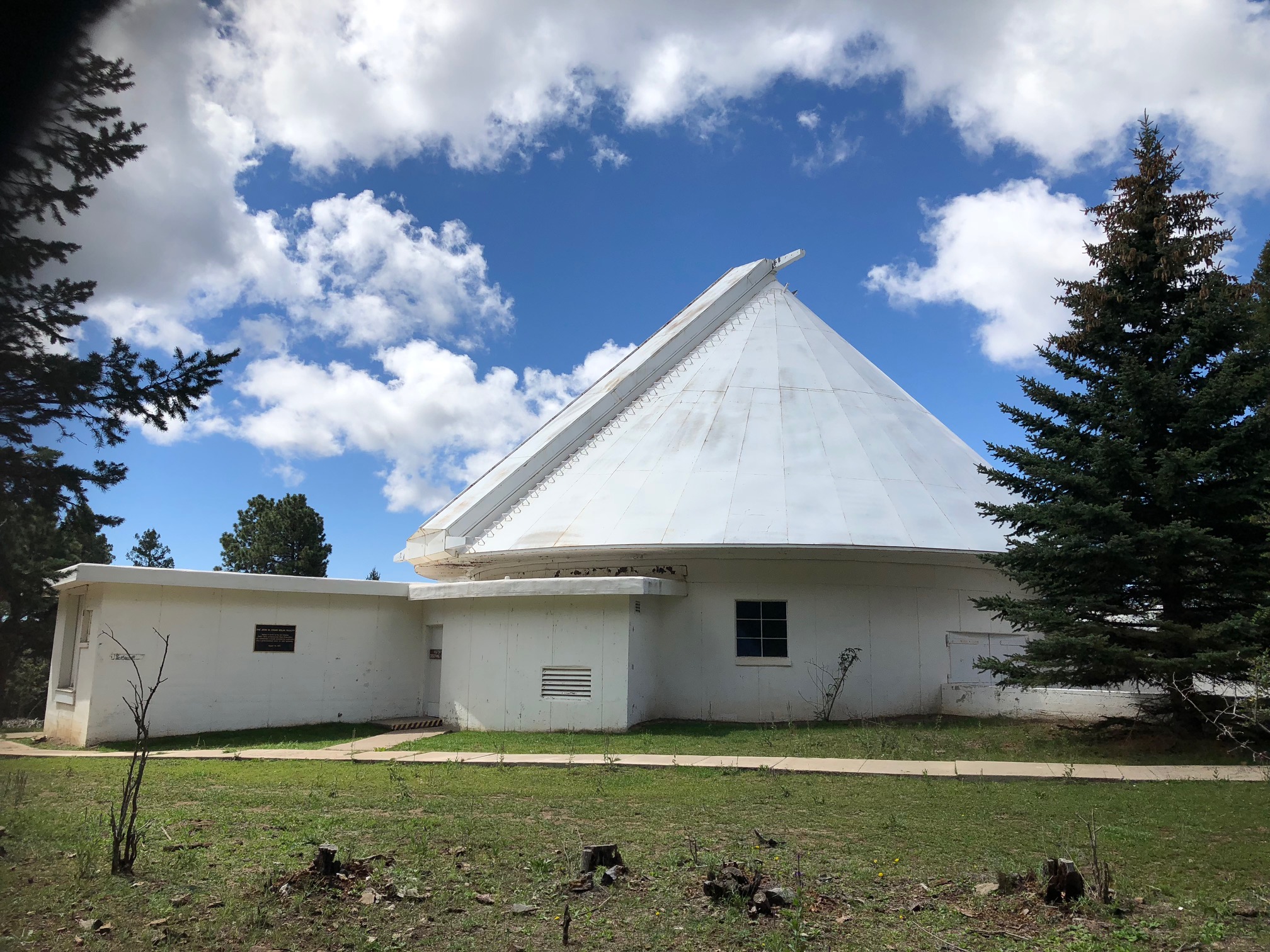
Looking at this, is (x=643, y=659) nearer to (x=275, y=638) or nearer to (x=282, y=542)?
(x=275, y=638)

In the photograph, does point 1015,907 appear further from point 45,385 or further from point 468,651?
point 468,651

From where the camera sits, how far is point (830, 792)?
29.8ft

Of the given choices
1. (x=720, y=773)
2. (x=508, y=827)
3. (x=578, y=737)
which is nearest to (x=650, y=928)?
(x=508, y=827)

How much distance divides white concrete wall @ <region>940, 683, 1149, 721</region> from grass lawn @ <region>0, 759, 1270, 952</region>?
5426mm

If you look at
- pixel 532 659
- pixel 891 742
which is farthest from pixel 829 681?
pixel 532 659

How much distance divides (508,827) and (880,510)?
36.5 ft

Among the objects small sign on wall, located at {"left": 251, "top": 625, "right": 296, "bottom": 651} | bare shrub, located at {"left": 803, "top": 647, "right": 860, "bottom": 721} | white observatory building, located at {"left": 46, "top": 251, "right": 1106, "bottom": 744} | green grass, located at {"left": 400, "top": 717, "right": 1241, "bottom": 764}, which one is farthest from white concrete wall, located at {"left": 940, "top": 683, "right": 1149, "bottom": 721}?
small sign on wall, located at {"left": 251, "top": 625, "right": 296, "bottom": 651}

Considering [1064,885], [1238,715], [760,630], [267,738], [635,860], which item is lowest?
[267,738]

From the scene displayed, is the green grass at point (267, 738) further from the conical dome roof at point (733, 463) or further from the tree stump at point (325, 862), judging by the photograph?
the tree stump at point (325, 862)

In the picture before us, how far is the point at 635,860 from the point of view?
249 inches

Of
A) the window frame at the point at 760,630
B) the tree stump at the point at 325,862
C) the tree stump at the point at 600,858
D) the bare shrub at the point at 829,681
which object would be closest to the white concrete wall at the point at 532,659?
the window frame at the point at 760,630

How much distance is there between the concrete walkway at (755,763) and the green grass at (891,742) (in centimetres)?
45

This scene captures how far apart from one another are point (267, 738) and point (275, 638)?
2026mm

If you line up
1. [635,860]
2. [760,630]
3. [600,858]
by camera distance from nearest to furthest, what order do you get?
[600,858] → [635,860] → [760,630]
